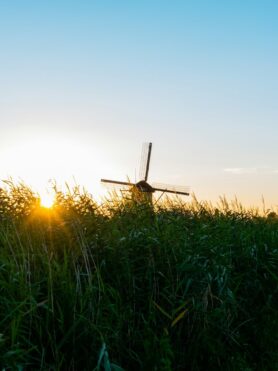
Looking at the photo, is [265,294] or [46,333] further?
[265,294]

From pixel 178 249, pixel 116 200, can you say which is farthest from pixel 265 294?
pixel 116 200

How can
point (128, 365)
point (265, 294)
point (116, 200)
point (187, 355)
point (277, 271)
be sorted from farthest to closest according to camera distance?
point (116, 200) → point (277, 271) → point (265, 294) → point (187, 355) → point (128, 365)

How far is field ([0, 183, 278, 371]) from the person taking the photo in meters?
4.75

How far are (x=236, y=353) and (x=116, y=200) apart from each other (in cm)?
376

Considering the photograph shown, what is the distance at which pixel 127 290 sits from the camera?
6113 millimetres

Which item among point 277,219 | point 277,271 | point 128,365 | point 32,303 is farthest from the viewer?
point 277,219

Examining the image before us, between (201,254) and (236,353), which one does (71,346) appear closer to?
(236,353)

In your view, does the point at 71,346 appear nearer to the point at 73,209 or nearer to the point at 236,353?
the point at 236,353

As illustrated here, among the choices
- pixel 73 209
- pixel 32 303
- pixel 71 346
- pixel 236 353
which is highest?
pixel 73 209

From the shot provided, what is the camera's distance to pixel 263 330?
696 centimetres

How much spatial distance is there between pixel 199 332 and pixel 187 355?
317 mm

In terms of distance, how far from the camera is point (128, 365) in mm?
5156

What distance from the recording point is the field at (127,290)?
15.6 ft

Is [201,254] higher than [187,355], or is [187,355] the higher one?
[201,254]
